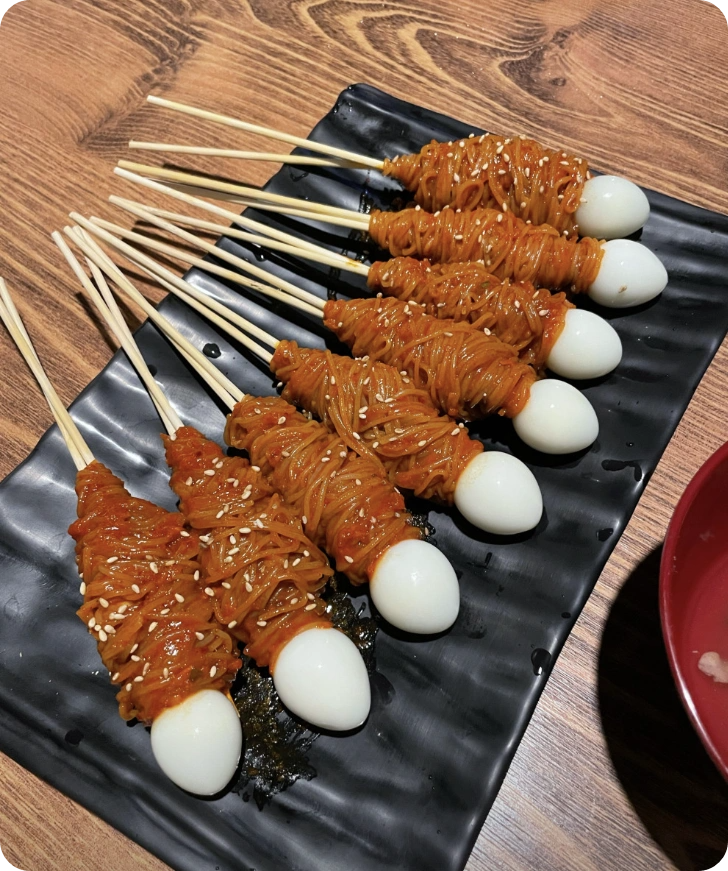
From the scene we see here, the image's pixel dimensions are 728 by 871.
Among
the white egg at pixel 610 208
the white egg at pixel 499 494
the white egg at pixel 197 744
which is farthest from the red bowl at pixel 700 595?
the white egg at pixel 197 744

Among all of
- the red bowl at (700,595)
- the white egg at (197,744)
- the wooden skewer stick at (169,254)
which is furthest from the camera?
the wooden skewer stick at (169,254)

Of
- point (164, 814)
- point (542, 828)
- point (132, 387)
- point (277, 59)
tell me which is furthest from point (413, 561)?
point (277, 59)

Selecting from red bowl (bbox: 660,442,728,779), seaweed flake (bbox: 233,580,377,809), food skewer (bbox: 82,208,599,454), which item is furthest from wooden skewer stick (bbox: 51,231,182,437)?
red bowl (bbox: 660,442,728,779)

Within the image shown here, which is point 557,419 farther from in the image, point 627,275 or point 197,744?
point 197,744

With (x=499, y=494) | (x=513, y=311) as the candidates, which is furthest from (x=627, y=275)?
(x=499, y=494)

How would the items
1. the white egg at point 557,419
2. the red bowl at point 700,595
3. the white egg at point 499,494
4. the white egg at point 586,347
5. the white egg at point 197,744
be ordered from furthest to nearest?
the white egg at point 586,347, the white egg at point 557,419, the white egg at point 499,494, the white egg at point 197,744, the red bowl at point 700,595

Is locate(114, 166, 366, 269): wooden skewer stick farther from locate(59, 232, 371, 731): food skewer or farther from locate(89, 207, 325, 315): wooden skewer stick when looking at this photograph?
locate(59, 232, 371, 731): food skewer

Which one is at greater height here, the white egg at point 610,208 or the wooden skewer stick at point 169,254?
the white egg at point 610,208

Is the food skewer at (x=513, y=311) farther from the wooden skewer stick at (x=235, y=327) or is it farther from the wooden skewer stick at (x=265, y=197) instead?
the wooden skewer stick at (x=235, y=327)
